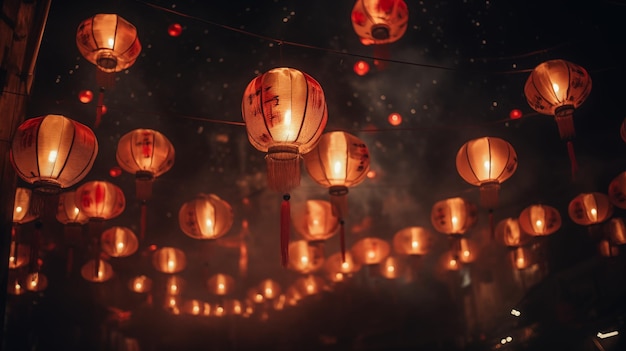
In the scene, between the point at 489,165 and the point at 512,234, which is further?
the point at 512,234

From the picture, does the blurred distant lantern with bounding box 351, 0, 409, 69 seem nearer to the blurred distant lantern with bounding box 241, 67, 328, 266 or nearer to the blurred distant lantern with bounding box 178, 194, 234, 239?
the blurred distant lantern with bounding box 241, 67, 328, 266

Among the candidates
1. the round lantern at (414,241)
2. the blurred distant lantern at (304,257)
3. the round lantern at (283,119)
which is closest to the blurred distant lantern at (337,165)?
the round lantern at (283,119)

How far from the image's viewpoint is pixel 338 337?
1071cm

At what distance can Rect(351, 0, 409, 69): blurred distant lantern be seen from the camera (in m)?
4.54

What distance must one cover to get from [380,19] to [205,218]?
285cm

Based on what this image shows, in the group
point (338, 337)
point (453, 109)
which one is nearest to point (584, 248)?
point (453, 109)

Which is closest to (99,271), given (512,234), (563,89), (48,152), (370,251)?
(370,251)

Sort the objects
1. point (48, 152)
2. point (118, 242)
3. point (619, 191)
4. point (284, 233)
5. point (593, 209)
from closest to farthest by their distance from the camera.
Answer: point (284, 233)
point (48, 152)
point (619, 191)
point (593, 209)
point (118, 242)

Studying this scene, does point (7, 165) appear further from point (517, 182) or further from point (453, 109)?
point (517, 182)

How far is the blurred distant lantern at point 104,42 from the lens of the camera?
4211 millimetres

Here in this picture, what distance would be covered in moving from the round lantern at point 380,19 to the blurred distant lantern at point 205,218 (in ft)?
8.53

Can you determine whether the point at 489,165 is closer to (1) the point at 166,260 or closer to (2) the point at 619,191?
(2) the point at 619,191

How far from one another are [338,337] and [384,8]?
7.70m

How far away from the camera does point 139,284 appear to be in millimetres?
9727
